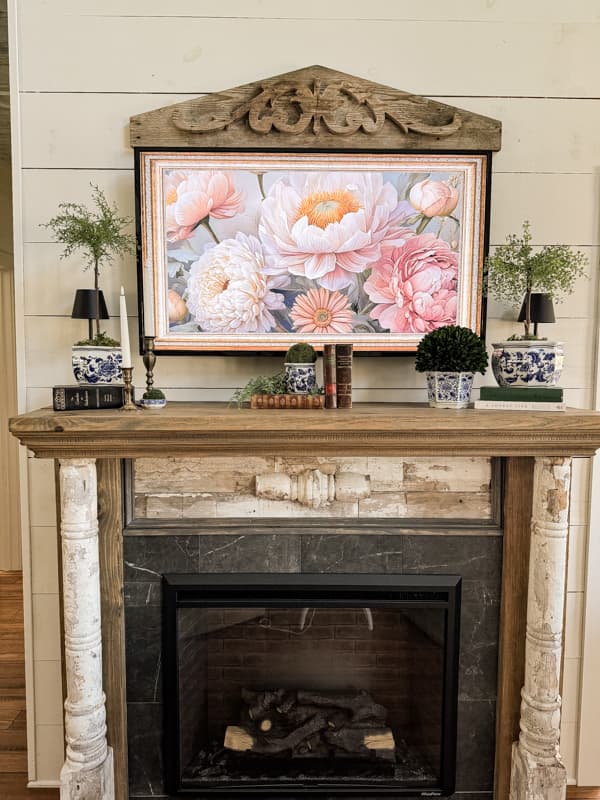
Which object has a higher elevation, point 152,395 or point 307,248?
point 307,248

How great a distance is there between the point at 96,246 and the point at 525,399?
135 cm

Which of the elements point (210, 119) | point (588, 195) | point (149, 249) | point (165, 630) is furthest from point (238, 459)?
point (588, 195)

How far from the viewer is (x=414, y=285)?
169 cm

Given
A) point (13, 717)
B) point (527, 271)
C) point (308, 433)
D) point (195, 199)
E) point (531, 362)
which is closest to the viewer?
point (308, 433)

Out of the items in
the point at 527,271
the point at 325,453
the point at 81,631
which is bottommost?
the point at 81,631

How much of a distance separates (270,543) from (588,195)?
155 cm

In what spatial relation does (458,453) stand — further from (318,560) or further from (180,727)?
(180,727)

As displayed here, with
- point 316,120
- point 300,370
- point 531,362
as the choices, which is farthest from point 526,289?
point 316,120

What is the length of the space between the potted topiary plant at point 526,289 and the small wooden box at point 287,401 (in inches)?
21.2

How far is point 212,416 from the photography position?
1319 millimetres

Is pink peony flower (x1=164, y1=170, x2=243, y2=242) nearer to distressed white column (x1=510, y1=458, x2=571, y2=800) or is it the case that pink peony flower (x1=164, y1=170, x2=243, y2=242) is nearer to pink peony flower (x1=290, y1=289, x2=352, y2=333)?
pink peony flower (x1=290, y1=289, x2=352, y2=333)

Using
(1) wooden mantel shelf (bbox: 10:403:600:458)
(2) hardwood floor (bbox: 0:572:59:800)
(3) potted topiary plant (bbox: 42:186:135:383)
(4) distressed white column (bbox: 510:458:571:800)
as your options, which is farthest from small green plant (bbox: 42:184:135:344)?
(2) hardwood floor (bbox: 0:572:59:800)

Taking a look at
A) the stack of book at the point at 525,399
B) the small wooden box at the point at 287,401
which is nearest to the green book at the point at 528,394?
the stack of book at the point at 525,399

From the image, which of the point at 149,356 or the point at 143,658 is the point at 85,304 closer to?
the point at 149,356
